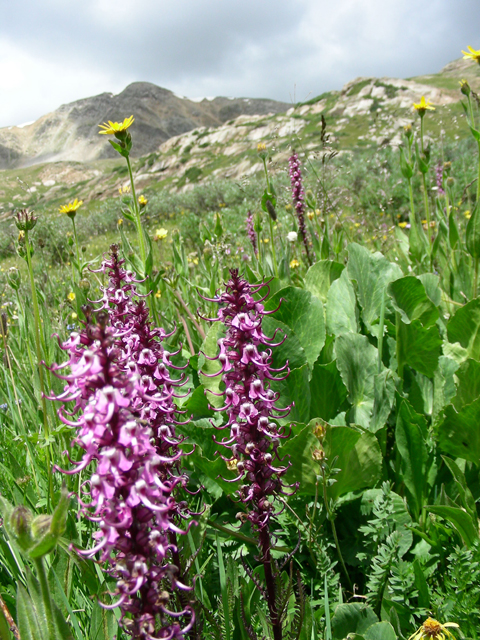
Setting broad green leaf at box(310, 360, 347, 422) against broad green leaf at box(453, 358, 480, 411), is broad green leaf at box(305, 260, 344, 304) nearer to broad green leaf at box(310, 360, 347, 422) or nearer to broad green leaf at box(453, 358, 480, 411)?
broad green leaf at box(310, 360, 347, 422)

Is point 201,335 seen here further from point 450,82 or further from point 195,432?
point 450,82

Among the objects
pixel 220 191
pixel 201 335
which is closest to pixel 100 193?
pixel 220 191

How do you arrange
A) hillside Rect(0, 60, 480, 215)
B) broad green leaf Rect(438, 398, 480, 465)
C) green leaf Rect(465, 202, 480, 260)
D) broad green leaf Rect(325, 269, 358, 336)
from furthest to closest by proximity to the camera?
hillside Rect(0, 60, 480, 215) → green leaf Rect(465, 202, 480, 260) → broad green leaf Rect(325, 269, 358, 336) → broad green leaf Rect(438, 398, 480, 465)

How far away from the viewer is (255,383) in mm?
1059

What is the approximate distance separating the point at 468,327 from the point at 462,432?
0.67m

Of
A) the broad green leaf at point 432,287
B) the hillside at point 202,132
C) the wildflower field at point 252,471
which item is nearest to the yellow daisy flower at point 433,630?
the wildflower field at point 252,471

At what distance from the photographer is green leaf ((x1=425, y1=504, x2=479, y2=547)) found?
1.33 m

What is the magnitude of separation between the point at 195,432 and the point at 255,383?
0.75 m

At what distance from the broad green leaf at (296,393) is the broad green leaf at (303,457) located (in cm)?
16

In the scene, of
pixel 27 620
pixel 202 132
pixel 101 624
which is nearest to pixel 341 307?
pixel 101 624

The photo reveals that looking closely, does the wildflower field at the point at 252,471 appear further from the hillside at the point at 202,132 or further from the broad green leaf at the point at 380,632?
the hillside at the point at 202,132

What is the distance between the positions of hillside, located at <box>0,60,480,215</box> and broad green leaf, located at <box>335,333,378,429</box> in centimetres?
185

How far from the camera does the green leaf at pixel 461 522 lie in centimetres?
133

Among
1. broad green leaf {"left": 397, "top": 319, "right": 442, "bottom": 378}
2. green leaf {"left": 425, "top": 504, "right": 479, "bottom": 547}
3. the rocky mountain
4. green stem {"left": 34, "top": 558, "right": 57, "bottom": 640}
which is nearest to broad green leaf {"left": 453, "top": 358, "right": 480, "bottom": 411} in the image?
broad green leaf {"left": 397, "top": 319, "right": 442, "bottom": 378}
